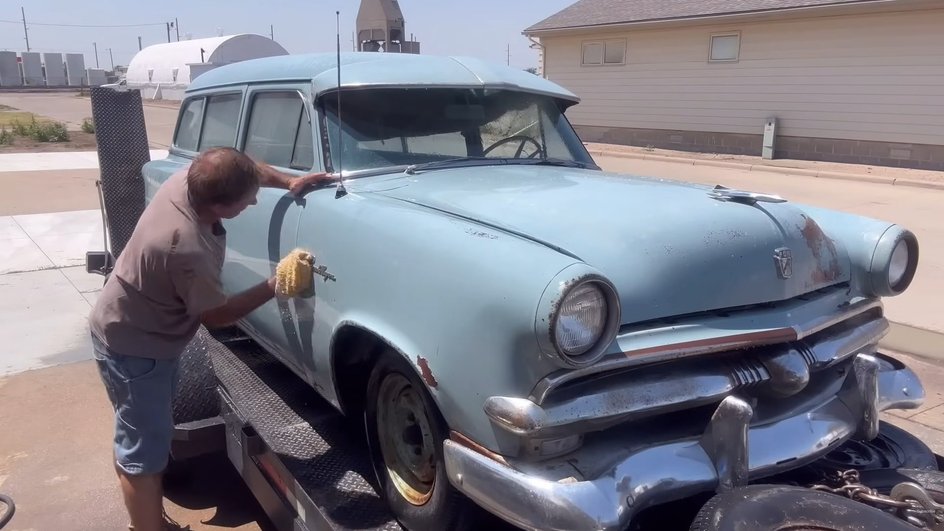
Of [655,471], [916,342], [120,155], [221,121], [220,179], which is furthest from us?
[916,342]

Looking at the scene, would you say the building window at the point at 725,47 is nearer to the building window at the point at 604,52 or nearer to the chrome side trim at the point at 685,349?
the building window at the point at 604,52

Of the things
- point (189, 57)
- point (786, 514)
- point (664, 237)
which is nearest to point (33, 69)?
point (189, 57)

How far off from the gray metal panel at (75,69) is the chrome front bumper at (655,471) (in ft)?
253

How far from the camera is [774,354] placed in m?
2.52

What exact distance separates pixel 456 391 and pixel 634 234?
753 millimetres

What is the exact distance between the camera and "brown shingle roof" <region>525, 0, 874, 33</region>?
53.6 feet

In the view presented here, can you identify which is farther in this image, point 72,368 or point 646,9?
point 646,9

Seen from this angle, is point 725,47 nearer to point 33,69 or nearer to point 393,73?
point 393,73

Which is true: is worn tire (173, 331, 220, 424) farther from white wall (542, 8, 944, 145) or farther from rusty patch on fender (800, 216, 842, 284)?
white wall (542, 8, 944, 145)

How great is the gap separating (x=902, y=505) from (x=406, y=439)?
4.99 feet

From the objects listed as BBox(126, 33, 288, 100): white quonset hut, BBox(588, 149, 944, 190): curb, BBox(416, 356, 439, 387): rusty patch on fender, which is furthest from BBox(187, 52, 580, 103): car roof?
BBox(126, 33, 288, 100): white quonset hut

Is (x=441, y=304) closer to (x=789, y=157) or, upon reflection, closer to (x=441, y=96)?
(x=441, y=96)

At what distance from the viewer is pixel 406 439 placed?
2.67m

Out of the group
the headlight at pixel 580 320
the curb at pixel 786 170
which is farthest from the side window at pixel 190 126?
the curb at pixel 786 170
